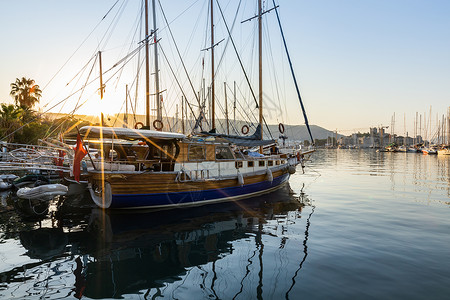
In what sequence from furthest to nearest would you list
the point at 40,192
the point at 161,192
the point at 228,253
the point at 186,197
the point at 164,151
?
the point at 164,151 → the point at 186,197 → the point at 161,192 → the point at 40,192 → the point at 228,253

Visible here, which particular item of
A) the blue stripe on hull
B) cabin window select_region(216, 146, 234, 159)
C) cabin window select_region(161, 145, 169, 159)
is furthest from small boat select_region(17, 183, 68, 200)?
cabin window select_region(216, 146, 234, 159)

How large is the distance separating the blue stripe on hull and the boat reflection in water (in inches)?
20.7

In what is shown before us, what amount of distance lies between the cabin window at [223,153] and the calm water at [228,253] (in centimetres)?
341

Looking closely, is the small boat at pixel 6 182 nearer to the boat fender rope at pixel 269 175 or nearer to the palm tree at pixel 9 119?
the palm tree at pixel 9 119

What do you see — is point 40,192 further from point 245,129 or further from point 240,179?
point 245,129

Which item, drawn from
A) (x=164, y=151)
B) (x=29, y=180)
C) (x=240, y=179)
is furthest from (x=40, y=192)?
(x=240, y=179)

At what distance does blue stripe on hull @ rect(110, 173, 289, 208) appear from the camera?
551 inches

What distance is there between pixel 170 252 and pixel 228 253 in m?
1.97

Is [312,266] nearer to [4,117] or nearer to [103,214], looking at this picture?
[103,214]

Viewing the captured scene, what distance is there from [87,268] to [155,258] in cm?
195

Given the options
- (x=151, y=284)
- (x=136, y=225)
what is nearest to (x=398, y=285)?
(x=151, y=284)

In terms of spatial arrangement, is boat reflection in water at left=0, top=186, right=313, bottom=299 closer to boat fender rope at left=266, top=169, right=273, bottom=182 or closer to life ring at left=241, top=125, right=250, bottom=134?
boat fender rope at left=266, top=169, right=273, bottom=182

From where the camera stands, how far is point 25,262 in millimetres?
8375

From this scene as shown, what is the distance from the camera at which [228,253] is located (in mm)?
9430
